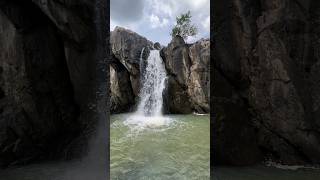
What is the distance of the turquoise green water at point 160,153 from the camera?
24.8 ft

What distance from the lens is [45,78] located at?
27.9ft

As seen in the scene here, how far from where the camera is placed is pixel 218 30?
816 centimetres

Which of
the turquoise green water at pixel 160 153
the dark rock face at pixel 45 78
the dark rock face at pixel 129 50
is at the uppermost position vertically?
the dark rock face at pixel 129 50

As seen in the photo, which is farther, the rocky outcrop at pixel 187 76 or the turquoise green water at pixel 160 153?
the rocky outcrop at pixel 187 76

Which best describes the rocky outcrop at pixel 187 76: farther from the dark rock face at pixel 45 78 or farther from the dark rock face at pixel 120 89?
the dark rock face at pixel 45 78

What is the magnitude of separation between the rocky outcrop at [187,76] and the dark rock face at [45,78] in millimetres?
12619

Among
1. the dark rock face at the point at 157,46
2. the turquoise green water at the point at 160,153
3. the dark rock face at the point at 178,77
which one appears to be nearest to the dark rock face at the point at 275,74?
the turquoise green water at the point at 160,153

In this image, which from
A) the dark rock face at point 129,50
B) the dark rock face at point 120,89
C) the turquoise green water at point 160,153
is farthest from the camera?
the dark rock face at point 120,89

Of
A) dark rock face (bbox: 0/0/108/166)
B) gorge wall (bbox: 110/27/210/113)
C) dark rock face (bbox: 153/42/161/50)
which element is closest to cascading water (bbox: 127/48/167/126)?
gorge wall (bbox: 110/27/210/113)

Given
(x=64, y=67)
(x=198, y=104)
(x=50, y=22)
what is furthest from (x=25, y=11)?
(x=198, y=104)

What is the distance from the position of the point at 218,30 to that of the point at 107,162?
4.32 meters

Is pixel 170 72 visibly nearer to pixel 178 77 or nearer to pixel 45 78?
pixel 178 77

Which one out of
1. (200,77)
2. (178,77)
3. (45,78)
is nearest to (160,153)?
(45,78)

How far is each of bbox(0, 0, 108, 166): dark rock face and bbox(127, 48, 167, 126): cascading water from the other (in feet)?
42.1
